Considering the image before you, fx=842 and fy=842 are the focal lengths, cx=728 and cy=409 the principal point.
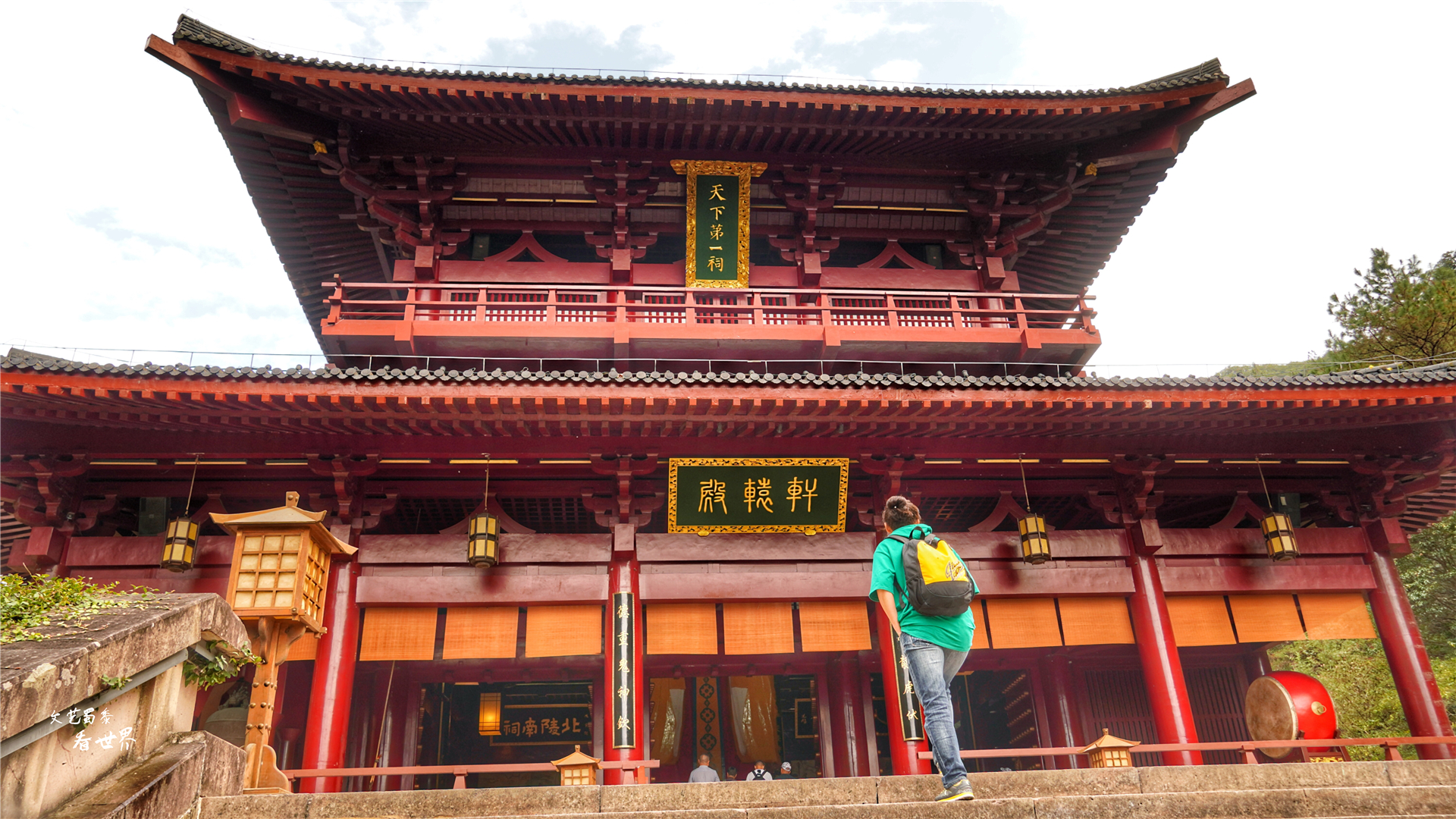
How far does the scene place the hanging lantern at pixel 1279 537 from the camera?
9.78 m

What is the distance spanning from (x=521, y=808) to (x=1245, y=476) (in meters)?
9.68

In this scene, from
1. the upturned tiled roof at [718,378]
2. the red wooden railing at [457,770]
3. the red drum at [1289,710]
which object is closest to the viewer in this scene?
the red wooden railing at [457,770]

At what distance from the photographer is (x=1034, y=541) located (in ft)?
31.4

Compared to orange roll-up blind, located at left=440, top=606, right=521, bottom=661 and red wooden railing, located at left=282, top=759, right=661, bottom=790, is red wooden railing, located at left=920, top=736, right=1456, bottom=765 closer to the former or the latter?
red wooden railing, located at left=282, top=759, right=661, bottom=790

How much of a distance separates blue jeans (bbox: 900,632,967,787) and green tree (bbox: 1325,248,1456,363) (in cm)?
2236

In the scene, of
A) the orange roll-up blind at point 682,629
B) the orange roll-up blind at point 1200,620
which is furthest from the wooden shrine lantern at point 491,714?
the orange roll-up blind at point 1200,620

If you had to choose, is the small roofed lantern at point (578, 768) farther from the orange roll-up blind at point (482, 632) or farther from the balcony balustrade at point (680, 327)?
the balcony balustrade at point (680, 327)

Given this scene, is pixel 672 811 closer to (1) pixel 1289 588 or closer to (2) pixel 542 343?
(2) pixel 542 343

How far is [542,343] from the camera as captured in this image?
445 inches

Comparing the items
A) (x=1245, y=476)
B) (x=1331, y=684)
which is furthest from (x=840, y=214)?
(x=1331, y=684)

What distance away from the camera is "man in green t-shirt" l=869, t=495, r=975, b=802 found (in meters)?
4.77

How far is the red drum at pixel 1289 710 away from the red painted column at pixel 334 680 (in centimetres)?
980

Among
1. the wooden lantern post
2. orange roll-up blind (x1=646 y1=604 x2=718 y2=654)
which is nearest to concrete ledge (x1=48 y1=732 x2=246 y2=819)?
the wooden lantern post

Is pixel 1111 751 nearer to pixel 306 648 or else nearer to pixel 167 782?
pixel 167 782
